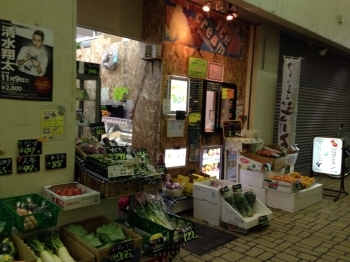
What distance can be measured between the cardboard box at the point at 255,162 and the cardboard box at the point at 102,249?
10.9 ft

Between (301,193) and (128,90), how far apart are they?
12.1 ft

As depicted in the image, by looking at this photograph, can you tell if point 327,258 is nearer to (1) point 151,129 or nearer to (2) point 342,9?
(1) point 151,129

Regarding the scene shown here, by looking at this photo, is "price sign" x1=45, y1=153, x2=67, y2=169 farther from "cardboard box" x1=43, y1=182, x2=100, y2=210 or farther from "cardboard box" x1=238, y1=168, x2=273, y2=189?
"cardboard box" x1=238, y1=168, x2=273, y2=189

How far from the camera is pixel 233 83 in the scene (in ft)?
21.7

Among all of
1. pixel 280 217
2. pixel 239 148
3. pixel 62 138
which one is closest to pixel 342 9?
pixel 239 148

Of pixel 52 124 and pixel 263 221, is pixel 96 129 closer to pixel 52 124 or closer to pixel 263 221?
pixel 52 124

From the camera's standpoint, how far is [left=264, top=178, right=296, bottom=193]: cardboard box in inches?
215

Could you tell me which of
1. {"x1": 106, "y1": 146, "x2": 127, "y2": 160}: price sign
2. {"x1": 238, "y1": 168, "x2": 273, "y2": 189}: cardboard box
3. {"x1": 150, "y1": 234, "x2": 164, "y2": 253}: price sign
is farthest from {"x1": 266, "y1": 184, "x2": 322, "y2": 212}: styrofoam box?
{"x1": 106, "y1": 146, "x2": 127, "y2": 160}: price sign

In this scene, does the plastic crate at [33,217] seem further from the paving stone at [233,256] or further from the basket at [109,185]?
the paving stone at [233,256]

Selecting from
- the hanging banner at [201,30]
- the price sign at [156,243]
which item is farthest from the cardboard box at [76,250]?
the hanging banner at [201,30]

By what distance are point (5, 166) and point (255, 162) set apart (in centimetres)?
423

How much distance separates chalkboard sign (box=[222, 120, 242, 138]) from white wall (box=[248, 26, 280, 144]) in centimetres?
66

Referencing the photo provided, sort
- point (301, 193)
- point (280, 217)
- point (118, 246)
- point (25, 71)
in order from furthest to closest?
point (301, 193) < point (280, 217) < point (25, 71) < point (118, 246)

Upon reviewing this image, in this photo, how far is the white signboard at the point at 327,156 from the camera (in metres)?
6.46
